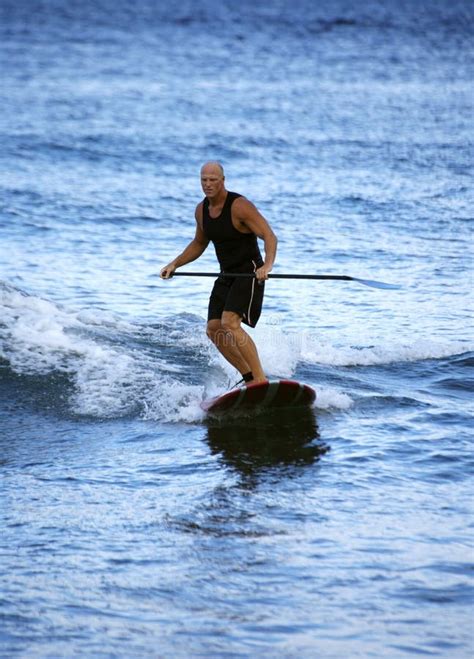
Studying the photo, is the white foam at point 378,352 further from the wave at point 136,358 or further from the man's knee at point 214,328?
the man's knee at point 214,328

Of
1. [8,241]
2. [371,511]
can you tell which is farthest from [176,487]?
[8,241]

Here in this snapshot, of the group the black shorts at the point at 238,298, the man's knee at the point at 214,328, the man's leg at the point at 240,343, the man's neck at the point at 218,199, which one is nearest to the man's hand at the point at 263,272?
the black shorts at the point at 238,298

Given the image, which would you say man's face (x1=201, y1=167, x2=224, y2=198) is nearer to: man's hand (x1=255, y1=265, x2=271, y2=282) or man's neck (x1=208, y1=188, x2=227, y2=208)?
man's neck (x1=208, y1=188, x2=227, y2=208)

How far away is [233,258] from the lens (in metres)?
9.73

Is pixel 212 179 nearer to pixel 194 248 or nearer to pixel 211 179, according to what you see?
pixel 211 179

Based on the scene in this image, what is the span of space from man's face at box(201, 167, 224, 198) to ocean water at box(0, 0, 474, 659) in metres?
2.06

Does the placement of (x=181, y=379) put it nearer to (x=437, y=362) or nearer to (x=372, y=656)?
(x=437, y=362)

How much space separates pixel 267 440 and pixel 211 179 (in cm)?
220

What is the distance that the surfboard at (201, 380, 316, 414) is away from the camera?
9898mm

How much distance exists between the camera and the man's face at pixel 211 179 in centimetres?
927

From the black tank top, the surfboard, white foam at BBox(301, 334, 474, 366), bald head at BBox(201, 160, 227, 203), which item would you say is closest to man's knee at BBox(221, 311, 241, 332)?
the black tank top

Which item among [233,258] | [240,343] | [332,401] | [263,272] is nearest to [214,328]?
[240,343]

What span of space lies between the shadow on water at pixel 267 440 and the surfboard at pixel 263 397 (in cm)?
9

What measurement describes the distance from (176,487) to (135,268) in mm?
8265
